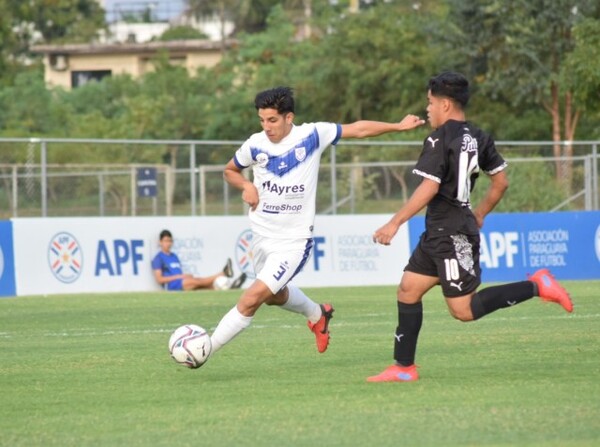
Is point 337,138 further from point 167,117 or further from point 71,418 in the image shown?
point 167,117

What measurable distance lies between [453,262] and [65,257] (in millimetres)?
13703

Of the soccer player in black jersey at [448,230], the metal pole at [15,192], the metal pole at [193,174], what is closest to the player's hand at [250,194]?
the soccer player in black jersey at [448,230]

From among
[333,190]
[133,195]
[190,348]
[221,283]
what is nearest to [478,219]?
[190,348]

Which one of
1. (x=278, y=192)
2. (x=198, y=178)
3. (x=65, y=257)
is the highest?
(x=278, y=192)

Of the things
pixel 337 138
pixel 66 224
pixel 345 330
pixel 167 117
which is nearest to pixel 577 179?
pixel 66 224

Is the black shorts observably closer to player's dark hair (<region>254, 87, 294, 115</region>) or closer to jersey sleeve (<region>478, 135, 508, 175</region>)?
jersey sleeve (<region>478, 135, 508, 175</region>)

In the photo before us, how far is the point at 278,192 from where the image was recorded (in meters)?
10.4

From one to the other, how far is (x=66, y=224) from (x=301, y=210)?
41.2ft

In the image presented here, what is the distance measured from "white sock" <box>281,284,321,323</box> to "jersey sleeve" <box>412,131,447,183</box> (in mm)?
1888

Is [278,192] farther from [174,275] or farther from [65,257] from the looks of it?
[174,275]

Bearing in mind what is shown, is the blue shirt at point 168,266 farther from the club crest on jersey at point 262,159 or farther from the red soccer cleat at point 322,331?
the club crest on jersey at point 262,159

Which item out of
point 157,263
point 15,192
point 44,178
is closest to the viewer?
point 157,263

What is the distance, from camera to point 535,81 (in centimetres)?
4691

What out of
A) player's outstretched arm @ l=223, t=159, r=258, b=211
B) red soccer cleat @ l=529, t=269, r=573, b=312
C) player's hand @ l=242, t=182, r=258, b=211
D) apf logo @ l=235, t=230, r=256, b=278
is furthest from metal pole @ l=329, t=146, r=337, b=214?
red soccer cleat @ l=529, t=269, r=573, b=312
